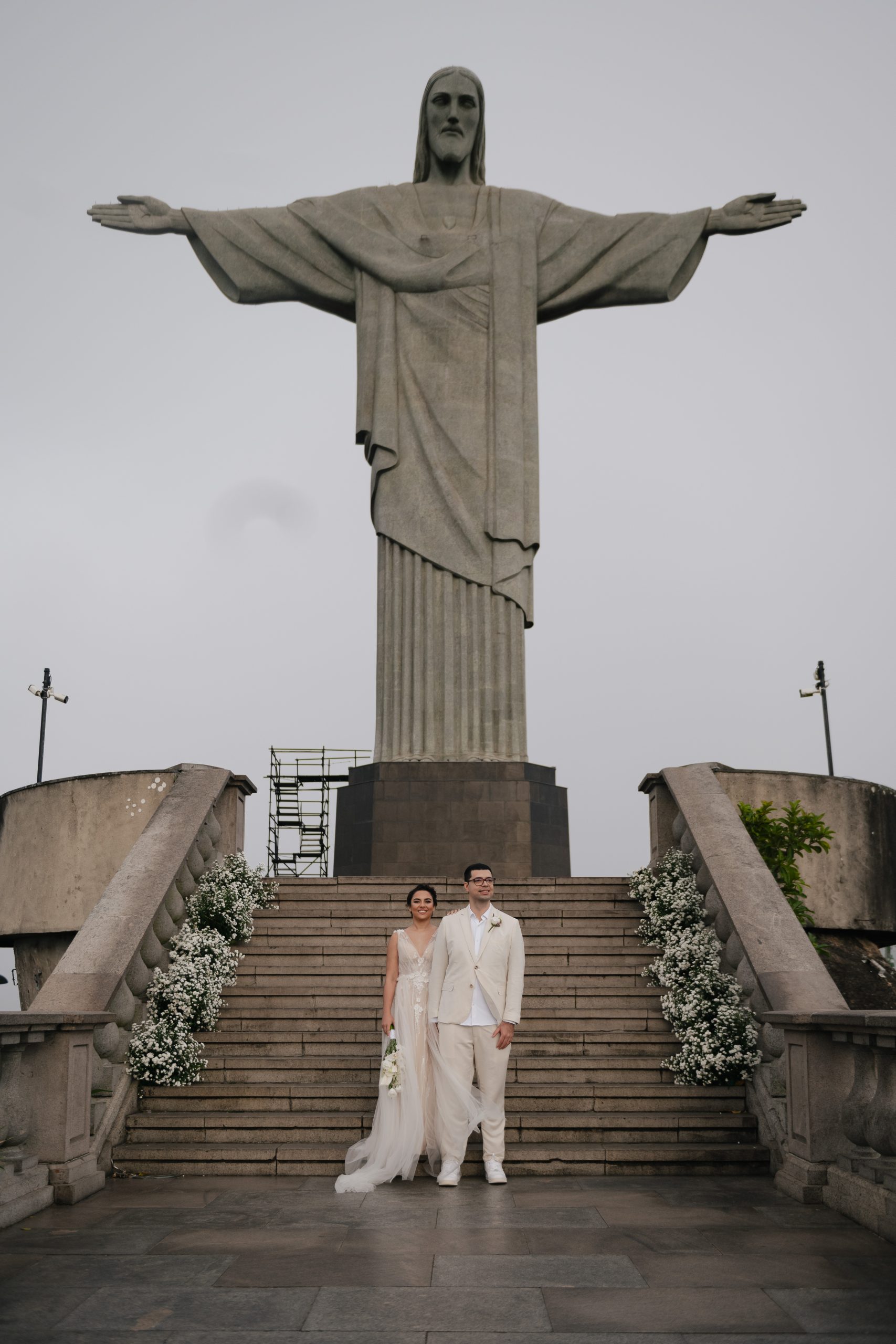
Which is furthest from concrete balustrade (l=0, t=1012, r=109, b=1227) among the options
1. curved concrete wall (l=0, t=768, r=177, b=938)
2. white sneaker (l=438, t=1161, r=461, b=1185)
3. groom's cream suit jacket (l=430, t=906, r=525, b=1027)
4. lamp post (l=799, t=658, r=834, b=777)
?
lamp post (l=799, t=658, r=834, b=777)

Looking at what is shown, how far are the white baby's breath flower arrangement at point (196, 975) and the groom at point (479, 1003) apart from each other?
215 centimetres

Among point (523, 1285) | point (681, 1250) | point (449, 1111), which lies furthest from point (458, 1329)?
point (449, 1111)

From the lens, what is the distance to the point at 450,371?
610 inches

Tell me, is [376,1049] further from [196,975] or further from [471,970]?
[471,970]

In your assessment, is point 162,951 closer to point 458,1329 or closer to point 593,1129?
point 593,1129

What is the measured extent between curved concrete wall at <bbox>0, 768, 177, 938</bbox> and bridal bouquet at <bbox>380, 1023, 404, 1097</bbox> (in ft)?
20.4

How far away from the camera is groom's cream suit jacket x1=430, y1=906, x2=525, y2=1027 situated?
312 inches

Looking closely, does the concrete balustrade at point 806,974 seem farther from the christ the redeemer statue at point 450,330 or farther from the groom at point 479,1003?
the christ the redeemer statue at point 450,330

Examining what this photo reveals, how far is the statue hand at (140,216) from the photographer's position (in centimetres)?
1547

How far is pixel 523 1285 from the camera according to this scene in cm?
528

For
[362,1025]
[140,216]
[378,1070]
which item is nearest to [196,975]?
[362,1025]

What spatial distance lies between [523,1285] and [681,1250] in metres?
1.00

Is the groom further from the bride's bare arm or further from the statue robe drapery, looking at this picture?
the statue robe drapery

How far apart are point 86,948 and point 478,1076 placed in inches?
124
